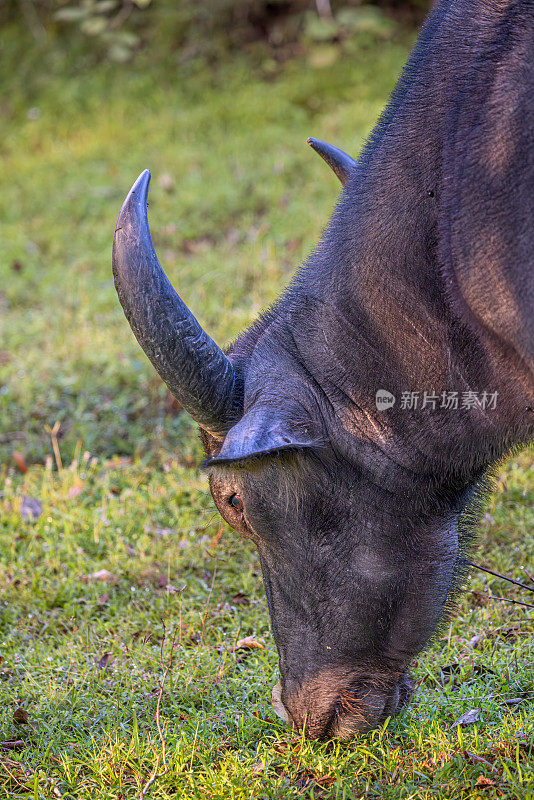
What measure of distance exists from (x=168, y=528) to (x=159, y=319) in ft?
8.45

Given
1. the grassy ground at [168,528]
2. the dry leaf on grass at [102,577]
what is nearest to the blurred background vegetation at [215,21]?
the grassy ground at [168,528]

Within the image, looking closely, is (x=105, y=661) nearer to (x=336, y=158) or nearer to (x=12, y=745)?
(x=12, y=745)

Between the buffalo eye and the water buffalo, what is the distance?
0.04 ft

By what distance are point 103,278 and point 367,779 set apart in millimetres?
6213

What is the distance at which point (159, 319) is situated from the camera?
2.71 m

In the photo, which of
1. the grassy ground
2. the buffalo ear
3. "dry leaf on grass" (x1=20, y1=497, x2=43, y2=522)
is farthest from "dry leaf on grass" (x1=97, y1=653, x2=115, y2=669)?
the buffalo ear

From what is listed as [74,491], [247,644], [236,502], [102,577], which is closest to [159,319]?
[236,502]

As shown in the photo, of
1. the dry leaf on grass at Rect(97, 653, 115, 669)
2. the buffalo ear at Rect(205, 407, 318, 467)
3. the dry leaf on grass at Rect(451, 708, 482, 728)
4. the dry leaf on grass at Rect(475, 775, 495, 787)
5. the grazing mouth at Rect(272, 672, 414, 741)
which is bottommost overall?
the dry leaf on grass at Rect(451, 708, 482, 728)

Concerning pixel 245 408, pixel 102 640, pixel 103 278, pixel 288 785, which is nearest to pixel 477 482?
pixel 245 408

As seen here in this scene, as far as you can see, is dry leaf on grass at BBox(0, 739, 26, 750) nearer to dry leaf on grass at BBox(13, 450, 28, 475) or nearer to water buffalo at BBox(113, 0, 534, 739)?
water buffalo at BBox(113, 0, 534, 739)

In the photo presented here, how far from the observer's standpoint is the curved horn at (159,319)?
8.87ft

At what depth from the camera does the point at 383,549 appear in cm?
299

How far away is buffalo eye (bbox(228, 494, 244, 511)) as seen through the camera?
2.98 metres

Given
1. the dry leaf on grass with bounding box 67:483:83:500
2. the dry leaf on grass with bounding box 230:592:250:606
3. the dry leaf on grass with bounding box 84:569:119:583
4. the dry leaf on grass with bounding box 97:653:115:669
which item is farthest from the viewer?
the dry leaf on grass with bounding box 67:483:83:500
